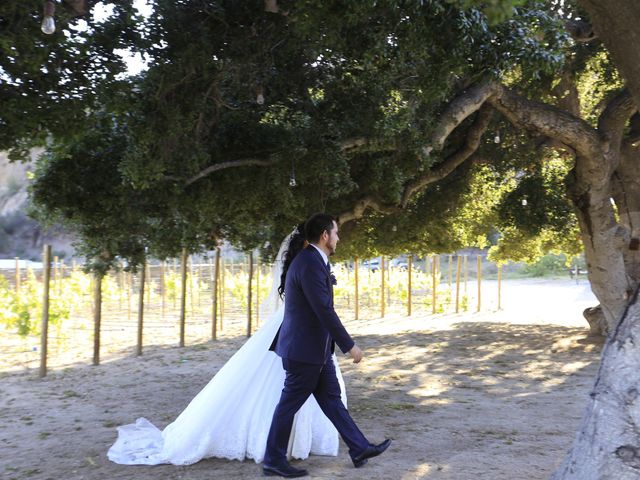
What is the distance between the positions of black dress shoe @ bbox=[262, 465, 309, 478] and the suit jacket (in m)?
0.79

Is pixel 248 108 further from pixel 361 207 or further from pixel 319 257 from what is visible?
pixel 319 257

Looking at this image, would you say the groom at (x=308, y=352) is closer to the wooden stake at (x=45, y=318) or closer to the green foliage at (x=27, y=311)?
the wooden stake at (x=45, y=318)

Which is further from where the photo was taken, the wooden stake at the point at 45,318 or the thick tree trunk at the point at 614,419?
the wooden stake at the point at 45,318

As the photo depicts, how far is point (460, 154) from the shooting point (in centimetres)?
1041

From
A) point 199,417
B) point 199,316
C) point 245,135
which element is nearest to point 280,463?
point 199,417

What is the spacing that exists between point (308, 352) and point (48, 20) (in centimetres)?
295

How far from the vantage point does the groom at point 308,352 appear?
14.6ft

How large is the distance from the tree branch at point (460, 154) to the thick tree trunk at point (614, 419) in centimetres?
703

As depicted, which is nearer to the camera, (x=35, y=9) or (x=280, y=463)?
(x=280, y=463)

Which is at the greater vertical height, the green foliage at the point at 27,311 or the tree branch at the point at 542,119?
the tree branch at the point at 542,119

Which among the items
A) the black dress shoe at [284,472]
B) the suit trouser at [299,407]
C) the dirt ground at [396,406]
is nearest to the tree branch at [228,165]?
the dirt ground at [396,406]

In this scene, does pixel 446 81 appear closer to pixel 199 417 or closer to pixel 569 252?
pixel 199 417

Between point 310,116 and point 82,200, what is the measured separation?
3.10 metres

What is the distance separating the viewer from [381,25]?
20.0ft
